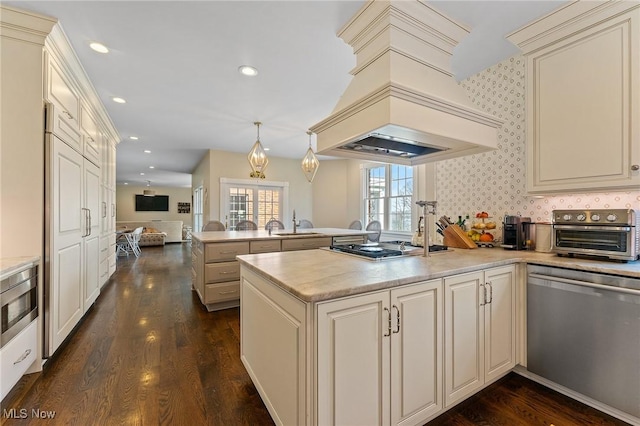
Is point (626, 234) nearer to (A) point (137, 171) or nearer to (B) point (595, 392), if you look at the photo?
(B) point (595, 392)

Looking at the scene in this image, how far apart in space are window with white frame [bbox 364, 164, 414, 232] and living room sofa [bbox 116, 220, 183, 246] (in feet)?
25.0

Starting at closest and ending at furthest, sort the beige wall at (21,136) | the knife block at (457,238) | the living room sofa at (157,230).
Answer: the beige wall at (21,136) < the knife block at (457,238) < the living room sofa at (157,230)

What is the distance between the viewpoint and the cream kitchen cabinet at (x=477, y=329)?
59.6 inches

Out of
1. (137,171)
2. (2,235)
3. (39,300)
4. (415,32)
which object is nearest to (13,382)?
(39,300)

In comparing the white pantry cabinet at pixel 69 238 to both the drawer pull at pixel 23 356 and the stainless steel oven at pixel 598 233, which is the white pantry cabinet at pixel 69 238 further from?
the stainless steel oven at pixel 598 233

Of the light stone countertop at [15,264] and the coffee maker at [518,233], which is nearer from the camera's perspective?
the light stone countertop at [15,264]

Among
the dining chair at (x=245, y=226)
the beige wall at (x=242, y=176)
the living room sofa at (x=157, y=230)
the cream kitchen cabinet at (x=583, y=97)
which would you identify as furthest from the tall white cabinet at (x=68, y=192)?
the living room sofa at (x=157, y=230)

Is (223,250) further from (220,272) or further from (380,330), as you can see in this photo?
(380,330)

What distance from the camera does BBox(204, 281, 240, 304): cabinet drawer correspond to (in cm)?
316

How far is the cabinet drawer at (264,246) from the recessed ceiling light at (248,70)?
1945 millimetres

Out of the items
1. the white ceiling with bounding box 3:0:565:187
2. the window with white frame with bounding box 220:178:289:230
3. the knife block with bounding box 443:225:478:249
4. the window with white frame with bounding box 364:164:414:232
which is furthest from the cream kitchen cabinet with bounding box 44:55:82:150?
the window with white frame with bounding box 364:164:414:232

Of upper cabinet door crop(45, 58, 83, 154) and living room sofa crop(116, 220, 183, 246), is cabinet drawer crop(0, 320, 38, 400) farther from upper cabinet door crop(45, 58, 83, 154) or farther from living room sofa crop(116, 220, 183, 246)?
living room sofa crop(116, 220, 183, 246)

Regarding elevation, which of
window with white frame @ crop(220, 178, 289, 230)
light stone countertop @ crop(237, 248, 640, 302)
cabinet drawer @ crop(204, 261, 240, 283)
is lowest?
cabinet drawer @ crop(204, 261, 240, 283)

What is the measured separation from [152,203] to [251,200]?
921 cm
